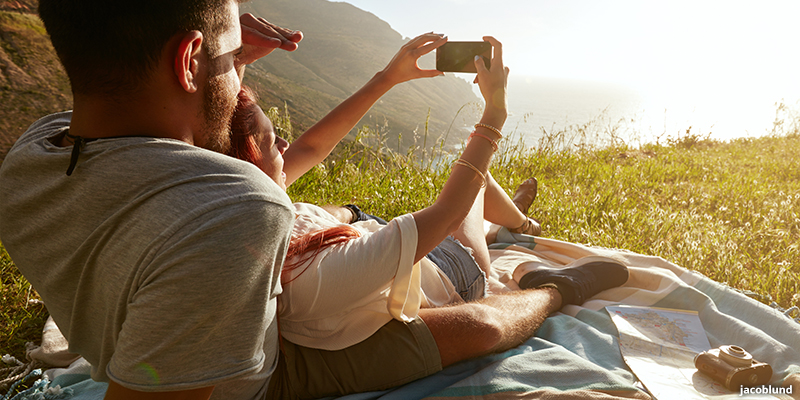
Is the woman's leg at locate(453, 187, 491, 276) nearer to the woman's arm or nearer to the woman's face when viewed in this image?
the woman's arm

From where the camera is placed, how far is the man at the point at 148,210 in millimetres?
986

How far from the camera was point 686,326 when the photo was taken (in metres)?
2.34

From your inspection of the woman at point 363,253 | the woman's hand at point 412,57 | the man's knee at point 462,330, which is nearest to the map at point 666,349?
the man's knee at point 462,330

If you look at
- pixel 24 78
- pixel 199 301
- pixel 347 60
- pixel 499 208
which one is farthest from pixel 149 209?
pixel 347 60

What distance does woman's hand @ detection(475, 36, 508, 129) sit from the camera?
1812mm

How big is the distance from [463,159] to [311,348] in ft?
3.14

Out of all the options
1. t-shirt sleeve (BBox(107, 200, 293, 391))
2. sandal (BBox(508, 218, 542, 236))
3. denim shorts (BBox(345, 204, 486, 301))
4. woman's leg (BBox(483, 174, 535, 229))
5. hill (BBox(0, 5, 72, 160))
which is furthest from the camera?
hill (BBox(0, 5, 72, 160))

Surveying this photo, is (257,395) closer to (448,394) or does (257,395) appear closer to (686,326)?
(448,394)

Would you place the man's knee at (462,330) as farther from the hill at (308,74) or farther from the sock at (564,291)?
the hill at (308,74)

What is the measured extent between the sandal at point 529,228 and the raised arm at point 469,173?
186 cm

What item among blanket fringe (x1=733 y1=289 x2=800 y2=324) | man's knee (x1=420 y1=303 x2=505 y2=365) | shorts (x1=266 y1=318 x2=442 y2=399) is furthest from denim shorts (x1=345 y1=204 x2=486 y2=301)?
blanket fringe (x1=733 y1=289 x2=800 y2=324)

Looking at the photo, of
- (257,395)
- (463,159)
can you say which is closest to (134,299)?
(257,395)

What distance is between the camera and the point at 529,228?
3.60m

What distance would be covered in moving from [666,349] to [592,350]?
381mm
